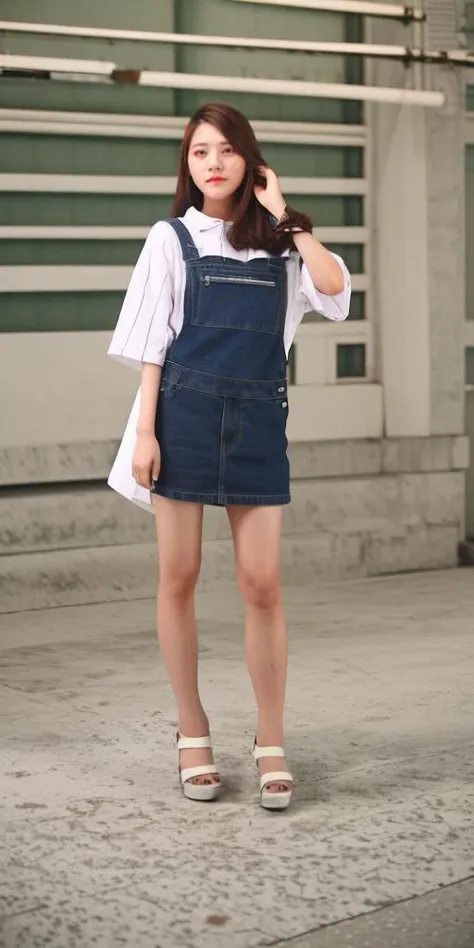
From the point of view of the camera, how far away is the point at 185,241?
156 inches

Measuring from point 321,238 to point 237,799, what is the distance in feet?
13.3

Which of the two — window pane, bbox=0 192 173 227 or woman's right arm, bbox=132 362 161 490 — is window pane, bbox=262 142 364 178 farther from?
woman's right arm, bbox=132 362 161 490

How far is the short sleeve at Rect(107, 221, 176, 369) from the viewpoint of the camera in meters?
3.93

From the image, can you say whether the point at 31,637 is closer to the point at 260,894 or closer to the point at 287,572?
the point at 287,572

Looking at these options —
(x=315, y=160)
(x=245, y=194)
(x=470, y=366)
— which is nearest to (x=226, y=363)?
(x=245, y=194)

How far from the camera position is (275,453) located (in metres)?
4.03

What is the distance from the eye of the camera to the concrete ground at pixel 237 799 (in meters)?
3.28

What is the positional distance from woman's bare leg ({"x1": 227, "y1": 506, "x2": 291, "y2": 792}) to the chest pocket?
458mm

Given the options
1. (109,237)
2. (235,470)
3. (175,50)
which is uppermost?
(175,50)

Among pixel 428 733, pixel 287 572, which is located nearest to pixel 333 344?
pixel 287 572

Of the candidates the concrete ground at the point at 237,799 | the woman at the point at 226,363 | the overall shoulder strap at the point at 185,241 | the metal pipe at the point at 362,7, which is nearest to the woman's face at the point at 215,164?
the woman at the point at 226,363

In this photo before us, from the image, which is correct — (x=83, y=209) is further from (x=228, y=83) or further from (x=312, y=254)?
(x=312, y=254)

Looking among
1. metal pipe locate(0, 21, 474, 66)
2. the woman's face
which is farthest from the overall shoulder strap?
metal pipe locate(0, 21, 474, 66)

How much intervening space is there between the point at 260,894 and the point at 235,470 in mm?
1049
